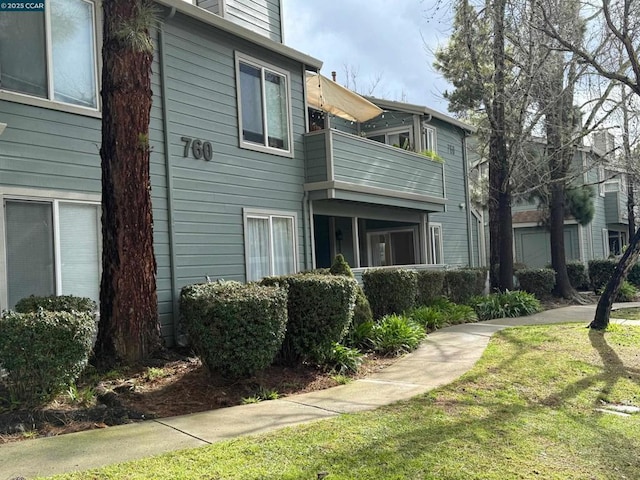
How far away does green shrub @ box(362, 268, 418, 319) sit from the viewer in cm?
1207

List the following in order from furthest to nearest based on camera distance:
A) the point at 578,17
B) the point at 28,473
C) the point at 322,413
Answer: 1. the point at 578,17
2. the point at 322,413
3. the point at 28,473

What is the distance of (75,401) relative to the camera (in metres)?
6.12

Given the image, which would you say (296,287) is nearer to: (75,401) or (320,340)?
(320,340)

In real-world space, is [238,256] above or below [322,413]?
above

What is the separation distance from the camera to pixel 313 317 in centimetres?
776

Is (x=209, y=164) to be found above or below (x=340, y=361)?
above

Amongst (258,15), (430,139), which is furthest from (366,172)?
(430,139)

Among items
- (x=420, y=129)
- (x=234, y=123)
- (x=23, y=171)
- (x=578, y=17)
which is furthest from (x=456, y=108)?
(x=23, y=171)

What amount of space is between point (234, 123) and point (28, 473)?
811cm

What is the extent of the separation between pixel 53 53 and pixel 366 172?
24.5 feet

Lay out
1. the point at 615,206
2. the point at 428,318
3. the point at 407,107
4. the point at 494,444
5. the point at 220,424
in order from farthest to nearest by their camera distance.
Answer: the point at 615,206, the point at 407,107, the point at 428,318, the point at 220,424, the point at 494,444

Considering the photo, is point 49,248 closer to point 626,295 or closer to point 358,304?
point 358,304

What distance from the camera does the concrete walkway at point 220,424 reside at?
14.7 ft

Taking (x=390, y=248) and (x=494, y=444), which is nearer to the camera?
(x=494, y=444)
